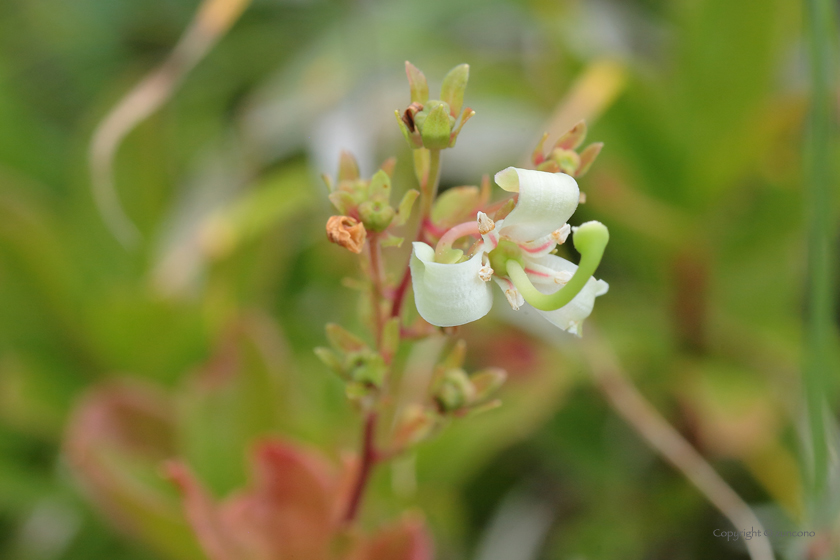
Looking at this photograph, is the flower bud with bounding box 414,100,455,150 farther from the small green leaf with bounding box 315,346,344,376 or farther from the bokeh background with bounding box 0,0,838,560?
the bokeh background with bounding box 0,0,838,560

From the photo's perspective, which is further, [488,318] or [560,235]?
[488,318]

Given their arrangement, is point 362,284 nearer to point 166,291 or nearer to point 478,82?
point 166,291

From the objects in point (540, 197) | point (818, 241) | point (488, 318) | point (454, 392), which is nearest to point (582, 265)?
point (540, 197)

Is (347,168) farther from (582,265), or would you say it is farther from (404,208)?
(582,265)

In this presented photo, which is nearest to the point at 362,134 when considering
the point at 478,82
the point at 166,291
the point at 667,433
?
the point at 478,82

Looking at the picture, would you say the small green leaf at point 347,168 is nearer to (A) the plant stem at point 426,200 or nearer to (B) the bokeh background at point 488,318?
(A) the plant stem at point 426,200

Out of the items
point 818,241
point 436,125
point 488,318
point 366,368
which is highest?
point 436,125

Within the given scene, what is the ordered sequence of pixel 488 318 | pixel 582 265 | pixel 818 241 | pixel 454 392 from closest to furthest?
pixel 582 265 < pixel 454 392 < pixel 818 241 < pixel 488 318
